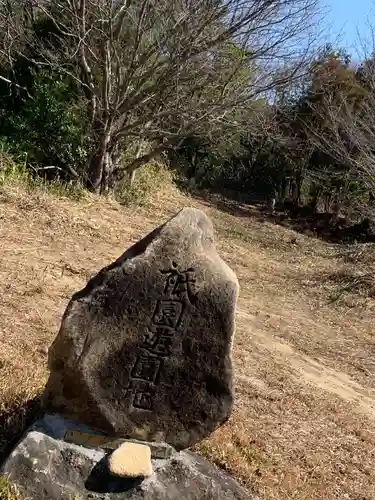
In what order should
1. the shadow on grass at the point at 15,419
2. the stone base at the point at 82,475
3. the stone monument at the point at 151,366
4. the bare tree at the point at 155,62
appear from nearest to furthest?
the stone base at the point at 82,475 < the stone monument at the point at 151,366 < the shadow on grass at the point at 15,419 < the bare tree at the point at 155,62

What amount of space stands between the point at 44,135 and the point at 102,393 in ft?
29.7

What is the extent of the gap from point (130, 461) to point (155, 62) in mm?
8998

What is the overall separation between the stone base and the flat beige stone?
54 millimetres

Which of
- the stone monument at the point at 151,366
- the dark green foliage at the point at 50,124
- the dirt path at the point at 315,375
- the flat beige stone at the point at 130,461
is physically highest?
the dark green foliage at the point at 50,124

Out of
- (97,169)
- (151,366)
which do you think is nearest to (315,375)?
(151,366)

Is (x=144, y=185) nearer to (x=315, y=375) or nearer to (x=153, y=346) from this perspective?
(x=315, y=375)

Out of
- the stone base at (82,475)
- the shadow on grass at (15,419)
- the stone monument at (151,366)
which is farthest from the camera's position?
the shadow on grass at (15,419)

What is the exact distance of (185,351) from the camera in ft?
11.4

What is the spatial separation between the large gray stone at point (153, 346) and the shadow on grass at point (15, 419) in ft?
0.94

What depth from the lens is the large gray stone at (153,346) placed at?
337 cm

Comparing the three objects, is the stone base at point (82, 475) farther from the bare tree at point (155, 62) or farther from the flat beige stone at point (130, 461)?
the bare tree at point (155, 62)

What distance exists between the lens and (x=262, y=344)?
725 cm

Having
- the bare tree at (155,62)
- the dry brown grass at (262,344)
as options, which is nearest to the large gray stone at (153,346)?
the dry brown grass at (262,344)

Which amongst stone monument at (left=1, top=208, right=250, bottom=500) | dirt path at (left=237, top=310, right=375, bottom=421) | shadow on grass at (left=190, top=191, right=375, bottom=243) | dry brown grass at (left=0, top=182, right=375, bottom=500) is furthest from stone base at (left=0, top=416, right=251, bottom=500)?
shadow on grass at (left=190, top=191, right=375, bottom=243)
